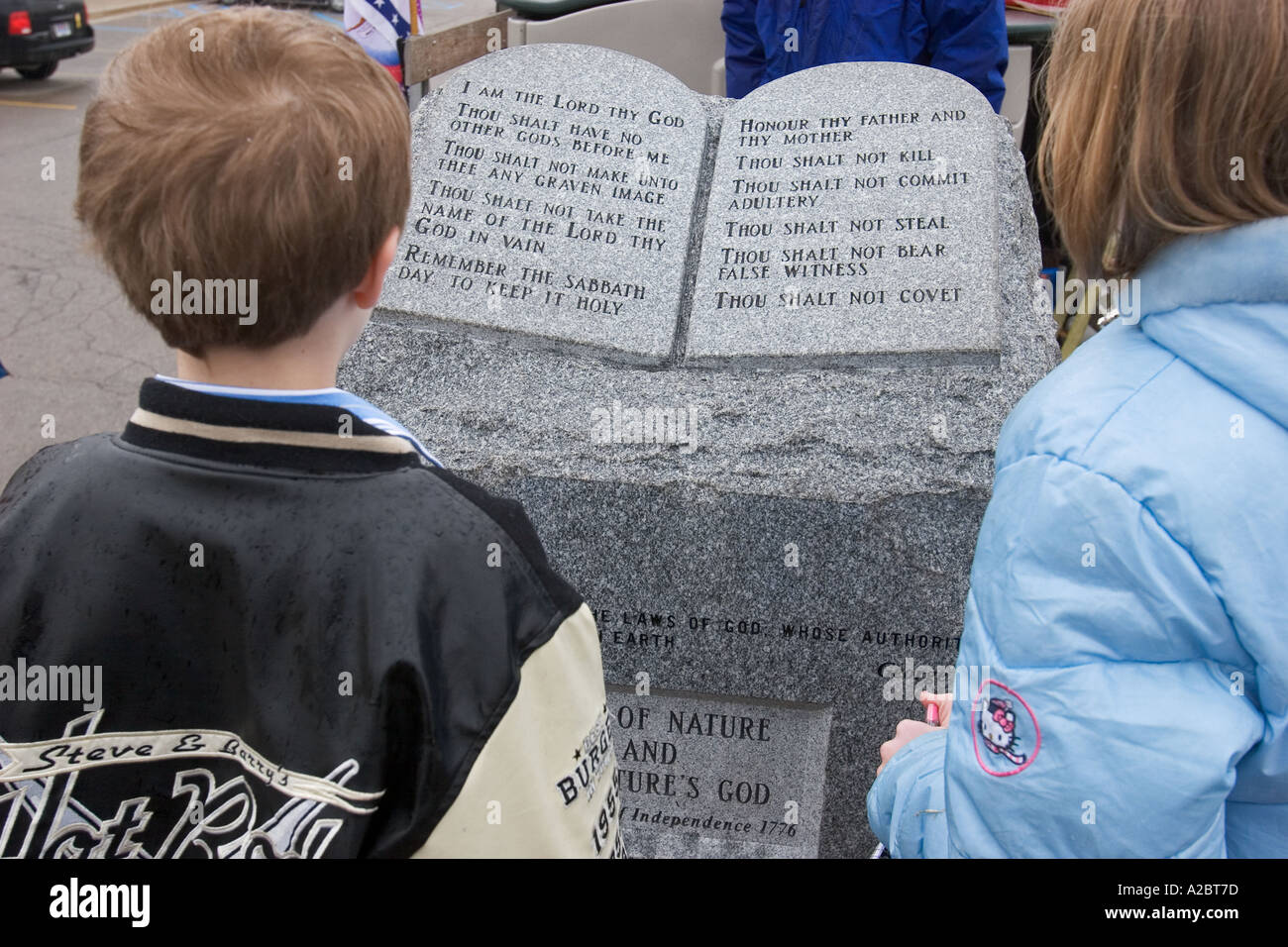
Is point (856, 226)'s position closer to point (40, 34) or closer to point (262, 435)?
point (262, 435)

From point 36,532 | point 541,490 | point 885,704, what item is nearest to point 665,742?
point 885,704

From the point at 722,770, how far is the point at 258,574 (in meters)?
1.80

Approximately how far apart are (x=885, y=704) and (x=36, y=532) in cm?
189

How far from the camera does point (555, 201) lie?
2594 mm

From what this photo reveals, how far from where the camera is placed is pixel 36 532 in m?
1.01

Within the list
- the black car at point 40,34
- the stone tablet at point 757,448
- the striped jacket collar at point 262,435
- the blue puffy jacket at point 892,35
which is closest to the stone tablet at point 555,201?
the stone tablet at point 757,448

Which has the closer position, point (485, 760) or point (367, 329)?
point (485, 760)

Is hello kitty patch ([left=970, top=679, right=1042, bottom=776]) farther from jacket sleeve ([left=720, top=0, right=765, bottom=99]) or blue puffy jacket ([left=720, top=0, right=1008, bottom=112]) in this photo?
jacket sleeve ([left=720, top=0, right=765, bottom=99])

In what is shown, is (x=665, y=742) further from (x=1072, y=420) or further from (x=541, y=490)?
(x=1072, y=420)

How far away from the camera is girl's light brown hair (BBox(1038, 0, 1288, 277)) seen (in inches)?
39.1

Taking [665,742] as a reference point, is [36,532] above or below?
above

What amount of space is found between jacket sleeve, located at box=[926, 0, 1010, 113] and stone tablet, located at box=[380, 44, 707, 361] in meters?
0.98
